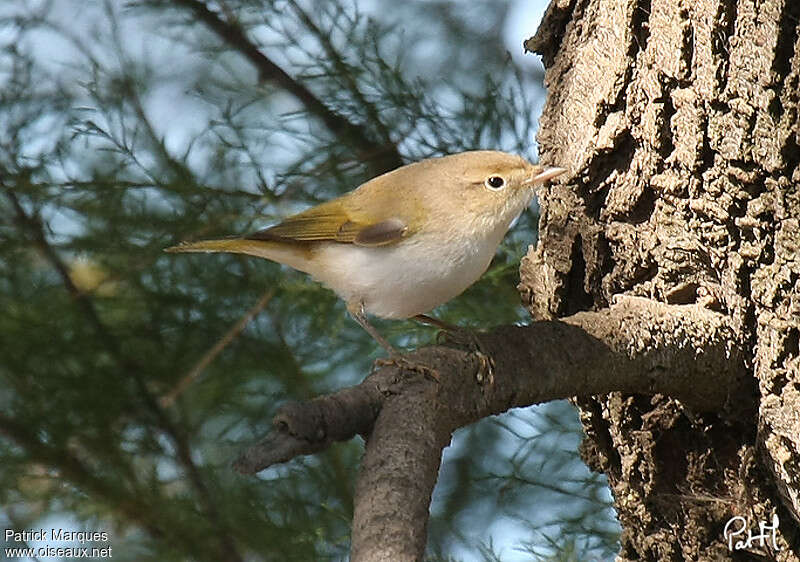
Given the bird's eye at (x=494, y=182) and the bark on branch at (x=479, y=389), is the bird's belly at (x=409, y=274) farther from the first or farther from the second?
the bark on branch at (x=479, y=389)

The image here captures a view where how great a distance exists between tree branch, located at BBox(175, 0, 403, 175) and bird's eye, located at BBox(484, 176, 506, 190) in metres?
0.63

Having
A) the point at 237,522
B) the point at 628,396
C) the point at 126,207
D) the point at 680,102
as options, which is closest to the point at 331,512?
the point at 237,522

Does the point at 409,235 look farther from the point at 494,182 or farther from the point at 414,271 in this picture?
the point at 494,182

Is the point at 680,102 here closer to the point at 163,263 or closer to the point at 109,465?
the point at 163,263

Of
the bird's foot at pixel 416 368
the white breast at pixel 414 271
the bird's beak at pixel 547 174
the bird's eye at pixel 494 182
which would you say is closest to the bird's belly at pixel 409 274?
the white breast at pixel 414 271

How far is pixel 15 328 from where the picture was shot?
291 cm

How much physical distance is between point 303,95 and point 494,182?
2.82ft

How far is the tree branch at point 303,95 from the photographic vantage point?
2.94 m

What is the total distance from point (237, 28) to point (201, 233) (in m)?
0.59

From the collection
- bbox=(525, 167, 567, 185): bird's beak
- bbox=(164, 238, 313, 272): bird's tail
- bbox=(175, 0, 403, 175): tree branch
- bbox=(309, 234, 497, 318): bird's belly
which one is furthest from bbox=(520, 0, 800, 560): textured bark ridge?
bbox=(175, 0, 403, 175): tree branch

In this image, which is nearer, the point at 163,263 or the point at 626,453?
the point at 626,453

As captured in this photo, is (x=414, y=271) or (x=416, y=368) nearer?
(x=416, y=368)

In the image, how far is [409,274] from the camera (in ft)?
7.07

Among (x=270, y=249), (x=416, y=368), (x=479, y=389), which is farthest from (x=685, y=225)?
(x=270, y=249)
